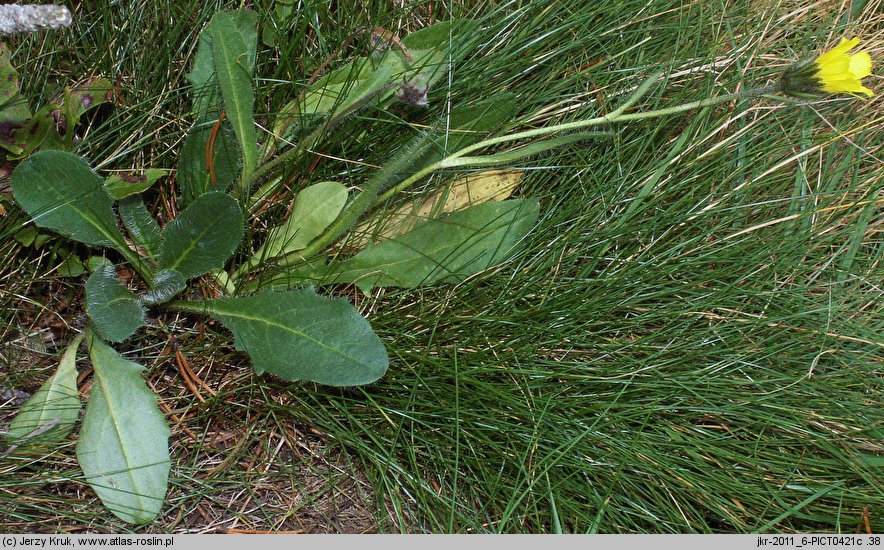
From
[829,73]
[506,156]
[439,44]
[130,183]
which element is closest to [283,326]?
[130,183]

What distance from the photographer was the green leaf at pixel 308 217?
1.78 meters

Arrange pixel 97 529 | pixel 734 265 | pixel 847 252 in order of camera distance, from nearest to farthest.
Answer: pixel 97 529
pixel 734 265
pixel 847 252

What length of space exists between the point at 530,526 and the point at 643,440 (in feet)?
1.09

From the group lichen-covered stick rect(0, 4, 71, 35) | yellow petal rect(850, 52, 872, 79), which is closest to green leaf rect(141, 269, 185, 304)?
lichen-covered stick rect(0, 4, 71, 35)

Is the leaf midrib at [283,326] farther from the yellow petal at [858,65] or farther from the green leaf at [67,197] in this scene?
the yellow petal at [858,65]

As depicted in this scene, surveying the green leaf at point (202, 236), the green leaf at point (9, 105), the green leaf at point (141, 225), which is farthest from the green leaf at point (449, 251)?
the green leaf at point (9, 105)

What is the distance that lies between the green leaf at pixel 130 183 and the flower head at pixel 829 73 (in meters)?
1.48

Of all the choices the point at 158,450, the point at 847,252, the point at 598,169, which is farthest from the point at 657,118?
the point at 158,450

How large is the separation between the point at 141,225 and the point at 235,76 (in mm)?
428

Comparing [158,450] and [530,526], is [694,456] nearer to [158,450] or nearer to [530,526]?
[530,526]

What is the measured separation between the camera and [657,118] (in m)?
2.02

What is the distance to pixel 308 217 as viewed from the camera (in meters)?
1.79

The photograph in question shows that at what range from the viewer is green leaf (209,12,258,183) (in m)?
1.72

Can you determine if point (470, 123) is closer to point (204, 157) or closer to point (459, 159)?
point (459, 159)
